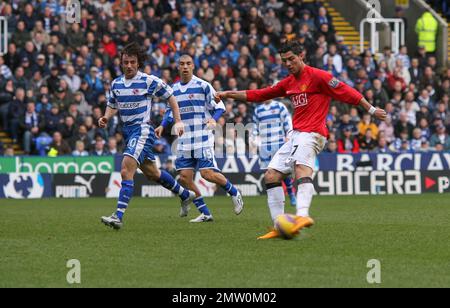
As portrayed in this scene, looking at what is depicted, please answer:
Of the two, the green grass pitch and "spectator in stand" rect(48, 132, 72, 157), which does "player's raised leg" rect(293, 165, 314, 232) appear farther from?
"spectator in stand" rect(48, 132, 72, 157)

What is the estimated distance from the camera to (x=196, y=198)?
51.3ft

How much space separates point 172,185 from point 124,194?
1.70m

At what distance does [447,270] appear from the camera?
31.3 ft

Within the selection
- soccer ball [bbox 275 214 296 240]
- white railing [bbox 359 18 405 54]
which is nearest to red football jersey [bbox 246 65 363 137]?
soccer ball [bbox 275 214 296 240]

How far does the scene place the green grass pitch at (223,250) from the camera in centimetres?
904

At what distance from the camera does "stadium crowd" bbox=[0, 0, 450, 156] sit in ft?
84.6

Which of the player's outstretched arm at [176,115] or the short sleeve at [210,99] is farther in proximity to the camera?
the short sleeve at [210,99]

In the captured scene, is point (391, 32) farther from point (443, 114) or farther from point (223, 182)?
point (223, 182)

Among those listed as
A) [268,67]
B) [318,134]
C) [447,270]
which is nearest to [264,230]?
[318,134]

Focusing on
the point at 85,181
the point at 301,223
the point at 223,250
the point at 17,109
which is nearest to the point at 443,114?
the point at 85,181

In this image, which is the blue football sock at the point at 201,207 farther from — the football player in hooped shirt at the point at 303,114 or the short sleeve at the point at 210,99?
the football player in hooped shirt at the point at 303,114

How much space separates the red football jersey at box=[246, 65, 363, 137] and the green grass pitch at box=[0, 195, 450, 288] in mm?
1317

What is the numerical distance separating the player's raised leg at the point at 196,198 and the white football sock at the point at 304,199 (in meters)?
3.54

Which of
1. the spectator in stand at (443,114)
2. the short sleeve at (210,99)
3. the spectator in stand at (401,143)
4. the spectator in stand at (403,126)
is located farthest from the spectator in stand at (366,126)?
the short sleeve at (210,99)
